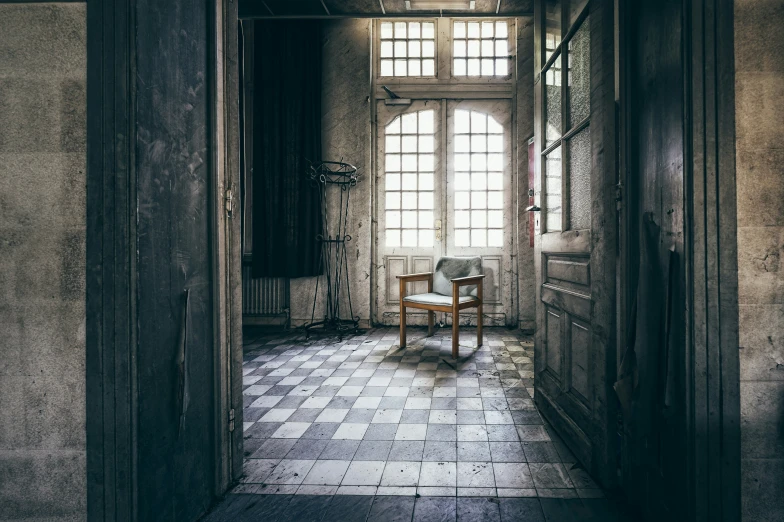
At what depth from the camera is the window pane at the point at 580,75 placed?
71.6 inches

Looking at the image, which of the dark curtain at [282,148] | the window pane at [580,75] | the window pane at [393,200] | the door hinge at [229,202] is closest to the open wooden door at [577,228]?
the window pane at [580,75]

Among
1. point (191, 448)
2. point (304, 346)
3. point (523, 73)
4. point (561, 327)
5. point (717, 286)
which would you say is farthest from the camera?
point (523, 73)

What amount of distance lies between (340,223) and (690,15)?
4.18 metres

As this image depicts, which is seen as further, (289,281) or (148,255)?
(289,281)

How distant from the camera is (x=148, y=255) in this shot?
1224mm


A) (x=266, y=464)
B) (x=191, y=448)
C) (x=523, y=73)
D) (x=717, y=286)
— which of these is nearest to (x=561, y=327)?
(x=717, y=286)

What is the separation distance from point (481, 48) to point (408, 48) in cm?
93

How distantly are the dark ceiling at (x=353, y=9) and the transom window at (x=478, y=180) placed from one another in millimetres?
1120

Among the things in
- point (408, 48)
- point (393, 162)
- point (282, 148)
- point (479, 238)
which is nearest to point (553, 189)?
point (479, 238)

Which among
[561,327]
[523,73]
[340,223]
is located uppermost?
[523,73]

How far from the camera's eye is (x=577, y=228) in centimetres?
197

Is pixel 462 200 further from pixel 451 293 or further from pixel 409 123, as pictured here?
pixel 451 293

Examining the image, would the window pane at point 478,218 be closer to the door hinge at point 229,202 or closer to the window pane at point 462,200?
the window pane at point 462,200

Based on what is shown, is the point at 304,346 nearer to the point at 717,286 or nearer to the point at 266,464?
the point at 266,464
